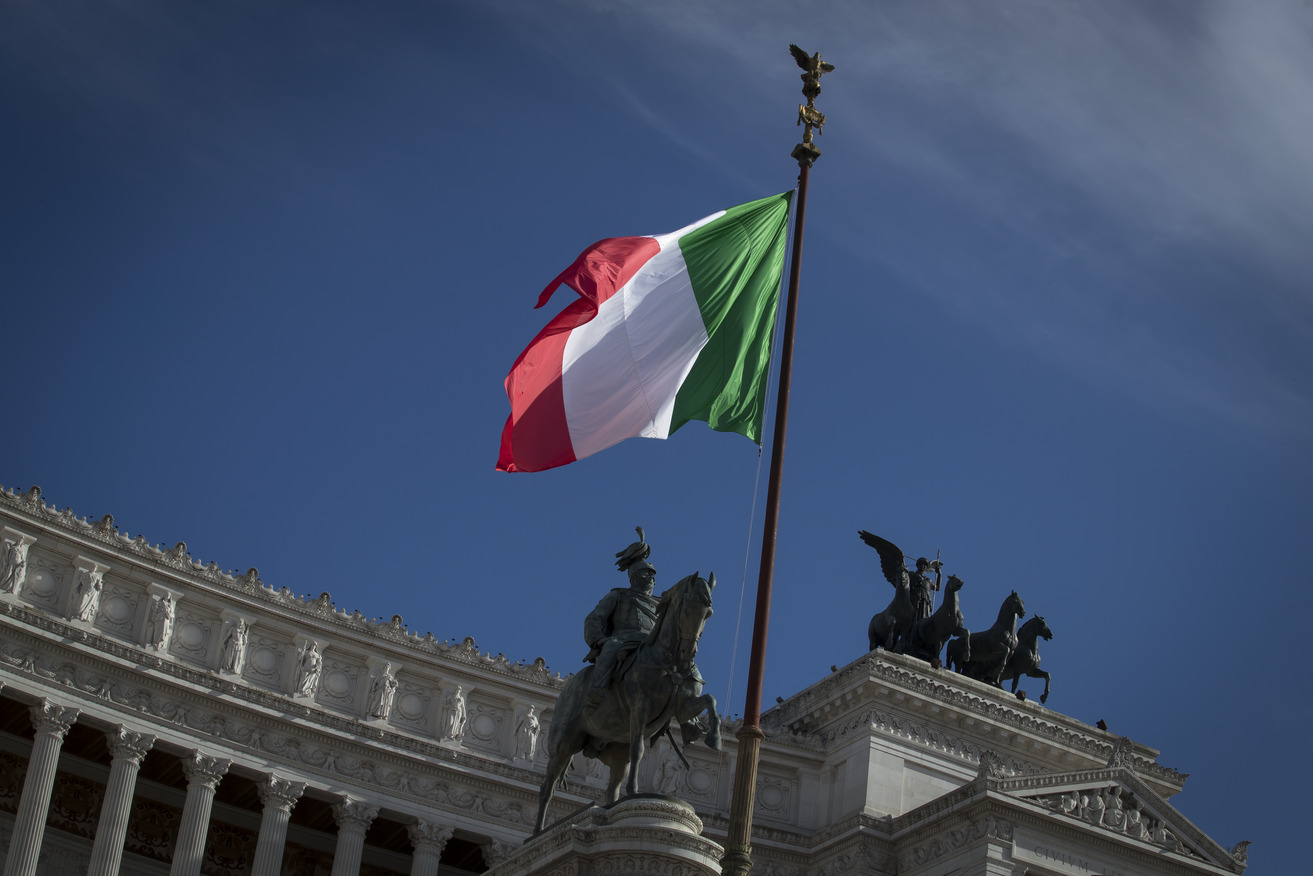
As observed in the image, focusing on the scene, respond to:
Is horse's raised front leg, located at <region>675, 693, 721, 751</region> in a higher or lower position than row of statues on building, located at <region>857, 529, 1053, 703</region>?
lower

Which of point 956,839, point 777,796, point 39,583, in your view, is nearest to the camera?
point 39,583

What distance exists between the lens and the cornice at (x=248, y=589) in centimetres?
3569

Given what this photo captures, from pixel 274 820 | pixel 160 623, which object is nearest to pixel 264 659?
pixel 160 623

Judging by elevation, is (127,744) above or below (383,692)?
below

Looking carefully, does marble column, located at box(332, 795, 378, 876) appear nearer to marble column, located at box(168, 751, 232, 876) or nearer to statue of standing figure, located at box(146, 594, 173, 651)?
marble column, located at box(168, 751, 232, 876)

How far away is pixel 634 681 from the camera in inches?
813

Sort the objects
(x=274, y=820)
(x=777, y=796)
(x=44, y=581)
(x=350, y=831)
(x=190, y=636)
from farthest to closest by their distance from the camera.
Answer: (x=777, y=796) → (x=190, y=636) → (x=350, y=831) → (x=274, y=820) → (x=44, y=581)

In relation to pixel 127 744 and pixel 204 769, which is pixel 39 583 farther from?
pixel 204 769

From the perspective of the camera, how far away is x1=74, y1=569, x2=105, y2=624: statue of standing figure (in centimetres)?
3541

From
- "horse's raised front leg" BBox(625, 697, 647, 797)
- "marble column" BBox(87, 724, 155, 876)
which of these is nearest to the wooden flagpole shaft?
"horse's raised front leg" BBox(625, 697, 647, 797)

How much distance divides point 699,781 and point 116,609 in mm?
13680

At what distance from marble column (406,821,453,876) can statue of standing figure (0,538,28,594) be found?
9.34 metres

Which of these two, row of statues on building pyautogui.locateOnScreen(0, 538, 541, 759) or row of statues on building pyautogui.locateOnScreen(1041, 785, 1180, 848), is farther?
row of statues on building pyautogui.locateOnScreen(1041, 785, 1180, 848)

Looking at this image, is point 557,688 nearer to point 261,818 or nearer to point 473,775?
point 473,775
